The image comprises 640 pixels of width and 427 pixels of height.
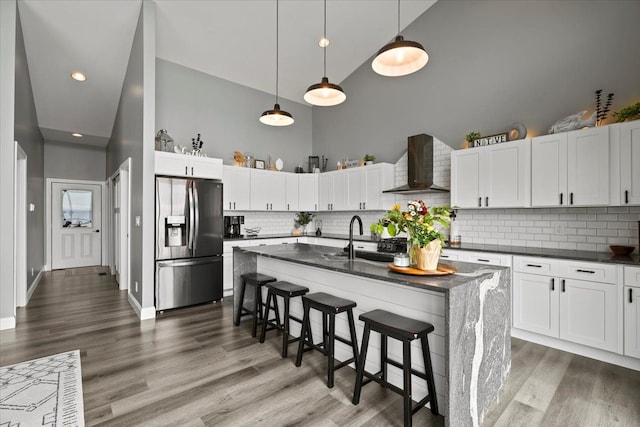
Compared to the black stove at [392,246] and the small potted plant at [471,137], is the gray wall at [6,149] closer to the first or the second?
the black stove at [392,246]

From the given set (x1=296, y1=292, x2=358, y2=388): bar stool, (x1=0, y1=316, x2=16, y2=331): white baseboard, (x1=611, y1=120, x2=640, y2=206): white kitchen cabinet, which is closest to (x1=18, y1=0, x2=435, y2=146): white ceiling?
(x1=611, y1=120, x2=640, y2=206): white kitchen cabinet

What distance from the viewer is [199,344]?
311 centimetres

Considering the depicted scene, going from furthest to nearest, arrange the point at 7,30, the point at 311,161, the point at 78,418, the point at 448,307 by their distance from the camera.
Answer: the point at 311,161
the point at 7,30
the point at 78,418
the point at 448,307

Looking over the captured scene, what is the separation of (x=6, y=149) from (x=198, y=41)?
283cm

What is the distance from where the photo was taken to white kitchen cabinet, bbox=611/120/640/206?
2.85 meters

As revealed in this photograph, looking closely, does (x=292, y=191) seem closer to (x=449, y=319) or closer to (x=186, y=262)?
(x=186, y=262)

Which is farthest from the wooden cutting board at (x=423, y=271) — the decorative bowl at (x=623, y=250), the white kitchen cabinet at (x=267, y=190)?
the white kitchen cabinet at (x=267, y=190)

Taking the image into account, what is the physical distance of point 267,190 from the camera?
580cm

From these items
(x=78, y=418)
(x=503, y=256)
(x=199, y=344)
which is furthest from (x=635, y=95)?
(x=78, y=418)

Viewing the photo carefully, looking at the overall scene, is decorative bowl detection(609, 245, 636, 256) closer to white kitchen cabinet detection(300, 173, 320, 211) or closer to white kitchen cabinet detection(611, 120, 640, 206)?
white kitchen cabinet detection(611, 120, 640, 206)

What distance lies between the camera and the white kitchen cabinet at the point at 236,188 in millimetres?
5227

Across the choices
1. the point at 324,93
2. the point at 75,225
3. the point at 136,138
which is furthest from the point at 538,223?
the point at 75,225

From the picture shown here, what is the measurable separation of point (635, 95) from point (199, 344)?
201 inches

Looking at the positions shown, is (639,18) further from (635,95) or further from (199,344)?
(199,344)
